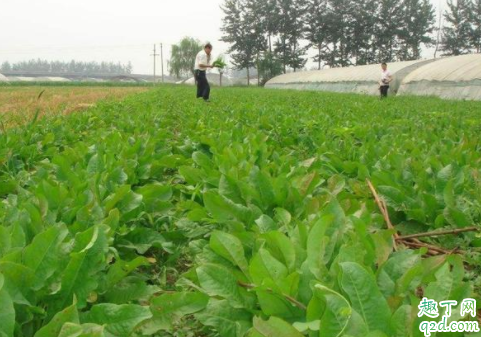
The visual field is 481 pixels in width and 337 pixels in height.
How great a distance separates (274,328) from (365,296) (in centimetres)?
25

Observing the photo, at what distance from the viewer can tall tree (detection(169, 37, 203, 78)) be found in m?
65.6

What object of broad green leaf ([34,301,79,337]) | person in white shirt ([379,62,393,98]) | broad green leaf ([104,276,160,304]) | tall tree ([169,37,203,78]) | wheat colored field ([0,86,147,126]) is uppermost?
tall tree ([169,37,203,78])

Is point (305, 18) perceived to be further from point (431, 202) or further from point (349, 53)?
point (431, 202)

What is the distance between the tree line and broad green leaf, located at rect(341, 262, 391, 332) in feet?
182

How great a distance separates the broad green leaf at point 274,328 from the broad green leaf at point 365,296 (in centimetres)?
17

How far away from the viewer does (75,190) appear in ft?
7.64

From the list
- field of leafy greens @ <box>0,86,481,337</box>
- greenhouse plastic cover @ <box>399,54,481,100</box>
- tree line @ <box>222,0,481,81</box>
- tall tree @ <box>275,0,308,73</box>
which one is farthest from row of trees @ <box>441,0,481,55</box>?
field of leafy greens @ <box>0,86,481,337</box>

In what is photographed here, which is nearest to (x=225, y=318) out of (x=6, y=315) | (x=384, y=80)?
(x=6, y=315)

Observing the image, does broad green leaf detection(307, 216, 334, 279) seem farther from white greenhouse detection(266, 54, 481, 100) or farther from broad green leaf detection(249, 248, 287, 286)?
white greenhouse detection(266, 54, 481, 100)

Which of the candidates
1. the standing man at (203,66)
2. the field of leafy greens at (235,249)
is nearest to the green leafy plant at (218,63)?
the standing man at (203,66)

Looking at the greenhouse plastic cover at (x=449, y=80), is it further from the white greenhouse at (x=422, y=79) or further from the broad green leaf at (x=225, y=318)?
the broad green leaf at (x=225, y=318)

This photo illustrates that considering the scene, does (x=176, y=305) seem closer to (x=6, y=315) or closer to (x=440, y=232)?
(x=6, y=315)

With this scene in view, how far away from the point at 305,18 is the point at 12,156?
57659 mm

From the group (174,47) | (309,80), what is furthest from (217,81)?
(309,80)
